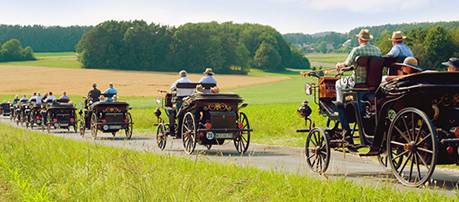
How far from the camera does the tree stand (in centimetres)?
12088

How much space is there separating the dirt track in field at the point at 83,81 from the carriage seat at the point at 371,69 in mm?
60232

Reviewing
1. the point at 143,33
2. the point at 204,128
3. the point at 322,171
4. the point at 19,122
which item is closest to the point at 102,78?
the point at 143,33

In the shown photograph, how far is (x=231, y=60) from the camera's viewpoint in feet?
350

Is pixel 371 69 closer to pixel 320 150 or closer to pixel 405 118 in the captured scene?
pixel 405 118

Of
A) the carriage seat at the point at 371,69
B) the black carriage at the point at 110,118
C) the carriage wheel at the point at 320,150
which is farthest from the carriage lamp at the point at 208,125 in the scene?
the black carriage at the point at 110,118

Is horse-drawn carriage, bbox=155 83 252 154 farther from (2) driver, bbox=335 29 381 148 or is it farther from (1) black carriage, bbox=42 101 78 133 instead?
(1) black carriage, bbox=42 101 78 133

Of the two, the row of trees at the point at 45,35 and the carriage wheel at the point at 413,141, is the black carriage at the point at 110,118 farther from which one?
the row of trees at the point at 45,35

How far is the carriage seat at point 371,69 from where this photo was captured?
10.7m

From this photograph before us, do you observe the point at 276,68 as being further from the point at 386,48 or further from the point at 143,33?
the point at 386,48

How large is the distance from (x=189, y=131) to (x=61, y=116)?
1623cm

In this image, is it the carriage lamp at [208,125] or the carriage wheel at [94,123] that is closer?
the carriage lamp at [208,125]

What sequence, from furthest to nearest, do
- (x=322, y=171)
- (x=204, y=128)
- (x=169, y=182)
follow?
(x=204, y=128), (x=322, y=171), (x=169, y=182)

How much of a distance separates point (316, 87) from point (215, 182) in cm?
416

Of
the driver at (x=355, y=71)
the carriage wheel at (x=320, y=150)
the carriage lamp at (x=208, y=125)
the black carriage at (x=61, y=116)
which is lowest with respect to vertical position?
the black carriage at (x=61, y=116)
